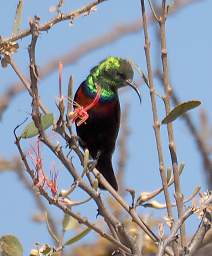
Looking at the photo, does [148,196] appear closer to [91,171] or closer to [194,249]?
[91,171]

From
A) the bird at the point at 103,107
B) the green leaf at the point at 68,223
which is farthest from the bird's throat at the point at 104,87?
the green leaf at the point at 68,223

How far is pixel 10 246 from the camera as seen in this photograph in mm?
1557

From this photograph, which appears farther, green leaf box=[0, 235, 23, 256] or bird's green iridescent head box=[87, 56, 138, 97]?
bird's green iridescent head box=[87, 56, 138, 97]

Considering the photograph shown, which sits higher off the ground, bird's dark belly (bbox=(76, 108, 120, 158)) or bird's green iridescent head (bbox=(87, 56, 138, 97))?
bird's green iridescent head (bbox=(87, 56, 138, 97))

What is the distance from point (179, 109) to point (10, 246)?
0.42 m

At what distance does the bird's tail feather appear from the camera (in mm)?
3197

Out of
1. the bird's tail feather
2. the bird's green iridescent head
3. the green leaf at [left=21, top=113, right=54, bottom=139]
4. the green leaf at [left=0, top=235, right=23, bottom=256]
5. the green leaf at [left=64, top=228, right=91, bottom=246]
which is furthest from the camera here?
the bird's green iridescent head

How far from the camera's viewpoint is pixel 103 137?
372cm

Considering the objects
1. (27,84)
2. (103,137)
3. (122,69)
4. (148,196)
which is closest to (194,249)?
(148,196)

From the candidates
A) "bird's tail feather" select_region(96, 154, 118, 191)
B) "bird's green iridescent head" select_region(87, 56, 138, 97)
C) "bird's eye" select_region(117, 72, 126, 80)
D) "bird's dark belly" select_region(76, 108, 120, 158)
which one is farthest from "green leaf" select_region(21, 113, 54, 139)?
"bird's eye" select_region(117, 72, 126, 80)

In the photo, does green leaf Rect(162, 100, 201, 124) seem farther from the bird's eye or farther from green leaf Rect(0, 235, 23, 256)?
the bird's eye

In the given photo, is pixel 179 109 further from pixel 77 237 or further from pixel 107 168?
pixel 107 168

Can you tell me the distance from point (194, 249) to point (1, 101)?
1.01m

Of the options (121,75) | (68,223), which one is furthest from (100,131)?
(68,223)
